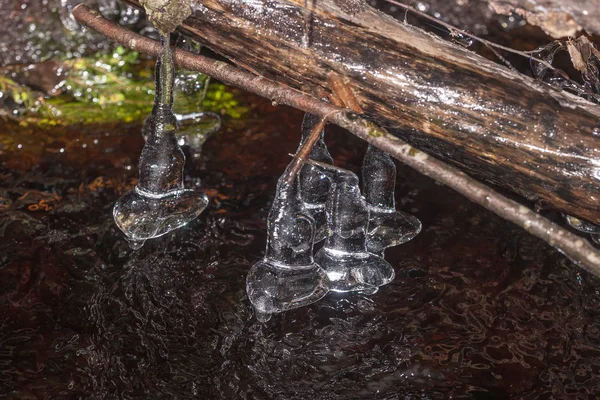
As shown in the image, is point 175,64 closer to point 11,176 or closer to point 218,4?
point 218,4

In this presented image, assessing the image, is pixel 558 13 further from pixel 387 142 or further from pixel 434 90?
pixel 387 142

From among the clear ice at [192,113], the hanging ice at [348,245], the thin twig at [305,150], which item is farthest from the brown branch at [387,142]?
the clear ice at [192,113]

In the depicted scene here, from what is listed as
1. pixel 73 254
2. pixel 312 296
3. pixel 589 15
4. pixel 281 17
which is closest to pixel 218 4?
pixel 281 17

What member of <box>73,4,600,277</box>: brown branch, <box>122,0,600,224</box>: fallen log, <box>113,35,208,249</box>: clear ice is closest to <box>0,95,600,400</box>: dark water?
<box>113,35,208,249</box>: clear ice

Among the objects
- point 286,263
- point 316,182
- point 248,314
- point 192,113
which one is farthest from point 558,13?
point 192,113

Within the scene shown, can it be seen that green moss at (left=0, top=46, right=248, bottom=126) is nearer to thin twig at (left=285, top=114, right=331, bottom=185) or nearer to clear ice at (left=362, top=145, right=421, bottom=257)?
clear ice at (left=362, top=145, right=421, bottom=257)

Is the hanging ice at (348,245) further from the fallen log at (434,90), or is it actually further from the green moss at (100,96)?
the green moss at (100,96)
